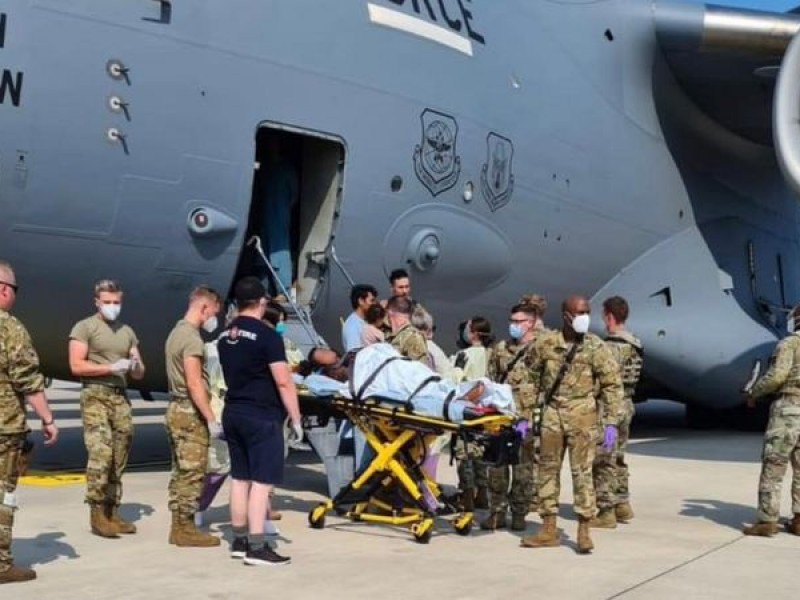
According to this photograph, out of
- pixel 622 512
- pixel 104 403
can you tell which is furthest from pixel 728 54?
pixel 104 403

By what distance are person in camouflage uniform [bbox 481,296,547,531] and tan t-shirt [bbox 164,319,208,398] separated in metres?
2.04

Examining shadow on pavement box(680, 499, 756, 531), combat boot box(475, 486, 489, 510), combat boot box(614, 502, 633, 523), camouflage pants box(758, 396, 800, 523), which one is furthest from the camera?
combat boot box(475, 486, 489, 510)

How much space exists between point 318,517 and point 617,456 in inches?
84.1

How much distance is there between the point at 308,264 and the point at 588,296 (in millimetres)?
4375

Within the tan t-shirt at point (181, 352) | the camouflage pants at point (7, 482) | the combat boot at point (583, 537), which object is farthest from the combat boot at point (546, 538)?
the camouflage pants at point (7, 482)

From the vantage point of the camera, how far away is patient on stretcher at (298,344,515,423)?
6.37 metres

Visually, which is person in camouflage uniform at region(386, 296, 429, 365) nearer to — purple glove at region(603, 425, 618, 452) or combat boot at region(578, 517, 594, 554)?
purple glove at region(603, 425, 618, 452)

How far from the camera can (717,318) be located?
12867 mm

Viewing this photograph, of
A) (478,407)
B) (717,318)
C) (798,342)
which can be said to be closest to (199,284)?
(478,407)

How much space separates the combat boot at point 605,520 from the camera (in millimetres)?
7102

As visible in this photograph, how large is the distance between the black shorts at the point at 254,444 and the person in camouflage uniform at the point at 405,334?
1.48 m

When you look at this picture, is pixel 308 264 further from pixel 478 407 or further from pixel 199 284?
pixel 478 407

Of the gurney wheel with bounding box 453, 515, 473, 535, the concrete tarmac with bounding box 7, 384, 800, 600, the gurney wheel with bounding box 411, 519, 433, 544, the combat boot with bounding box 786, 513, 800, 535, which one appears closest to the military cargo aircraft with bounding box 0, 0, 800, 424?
the concrete tarmac with bounding box 7, 384, 800, 600

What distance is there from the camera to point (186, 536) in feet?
20.3
